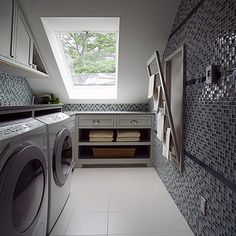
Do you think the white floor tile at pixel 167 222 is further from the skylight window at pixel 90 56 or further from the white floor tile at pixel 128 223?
the skylight window at pixel 90 56

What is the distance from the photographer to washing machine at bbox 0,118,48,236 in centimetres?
93

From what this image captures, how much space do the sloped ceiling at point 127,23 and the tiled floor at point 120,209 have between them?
5.04 ft

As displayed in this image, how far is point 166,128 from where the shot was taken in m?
2.28

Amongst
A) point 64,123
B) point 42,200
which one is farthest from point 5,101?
point 42,200

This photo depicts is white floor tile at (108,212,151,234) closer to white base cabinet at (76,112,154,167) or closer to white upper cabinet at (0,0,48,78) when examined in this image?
white base cabinet at (76,112,154,167)

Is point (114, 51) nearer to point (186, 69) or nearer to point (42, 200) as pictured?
point (186, 69)

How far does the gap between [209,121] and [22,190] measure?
1.20 meters

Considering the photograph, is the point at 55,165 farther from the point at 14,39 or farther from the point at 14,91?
the point at 14,91

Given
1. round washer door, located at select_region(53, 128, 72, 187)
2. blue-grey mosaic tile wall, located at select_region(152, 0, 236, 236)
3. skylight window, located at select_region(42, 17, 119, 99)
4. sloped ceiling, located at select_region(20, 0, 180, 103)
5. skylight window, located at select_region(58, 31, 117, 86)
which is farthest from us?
skylight window, located at select_region(58, 31, 117, 86)

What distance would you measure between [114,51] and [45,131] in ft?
6.91

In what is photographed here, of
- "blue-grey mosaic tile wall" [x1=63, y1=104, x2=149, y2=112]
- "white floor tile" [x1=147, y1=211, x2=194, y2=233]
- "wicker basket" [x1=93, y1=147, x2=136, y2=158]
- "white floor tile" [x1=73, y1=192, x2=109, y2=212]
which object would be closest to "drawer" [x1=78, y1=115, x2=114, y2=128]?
"wicker basket" [x1=93, y1=147, x2=136, y2=158]

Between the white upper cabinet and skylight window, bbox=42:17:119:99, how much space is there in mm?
254

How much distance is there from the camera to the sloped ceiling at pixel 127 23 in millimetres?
2215

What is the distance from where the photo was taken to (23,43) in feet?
7.80
